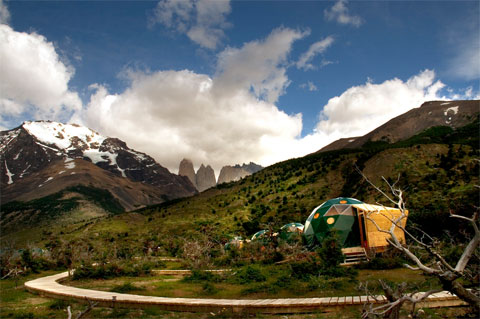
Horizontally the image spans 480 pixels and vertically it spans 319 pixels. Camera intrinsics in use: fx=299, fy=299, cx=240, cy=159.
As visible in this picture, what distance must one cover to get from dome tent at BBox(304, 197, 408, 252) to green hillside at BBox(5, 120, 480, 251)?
387 centimetres

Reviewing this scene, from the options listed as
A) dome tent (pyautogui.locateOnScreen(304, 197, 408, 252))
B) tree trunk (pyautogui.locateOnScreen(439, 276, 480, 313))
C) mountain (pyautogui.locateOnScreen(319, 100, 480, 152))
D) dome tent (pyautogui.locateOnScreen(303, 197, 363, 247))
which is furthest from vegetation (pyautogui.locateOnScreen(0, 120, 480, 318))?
mountain (pyautogui.locateOnScreen(319, 100, 480, 152))

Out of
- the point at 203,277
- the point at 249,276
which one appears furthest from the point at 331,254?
the point at 203,277

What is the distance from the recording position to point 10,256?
3044 cm

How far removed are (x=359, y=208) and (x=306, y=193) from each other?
135 ft

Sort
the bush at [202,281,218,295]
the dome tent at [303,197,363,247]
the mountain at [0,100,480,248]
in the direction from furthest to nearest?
the mountain at [0,100,480,248] → the dome tent at [303,197,363,247] → the bush at [202,281,218,295]

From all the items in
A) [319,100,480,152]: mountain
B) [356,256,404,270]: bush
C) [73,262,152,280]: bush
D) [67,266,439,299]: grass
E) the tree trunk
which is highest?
[319,100,480,152]: mountain

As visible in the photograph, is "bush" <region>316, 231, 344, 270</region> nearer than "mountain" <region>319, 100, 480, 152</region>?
Yes

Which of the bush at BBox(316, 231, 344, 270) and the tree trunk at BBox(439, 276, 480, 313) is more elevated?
the tree trunk at BBox(439, 276, 480, 313)

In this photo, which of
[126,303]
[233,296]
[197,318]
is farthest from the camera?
[233,296]

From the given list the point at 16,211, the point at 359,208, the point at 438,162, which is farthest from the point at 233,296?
the point at 16,211

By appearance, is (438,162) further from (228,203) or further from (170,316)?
(170,316)

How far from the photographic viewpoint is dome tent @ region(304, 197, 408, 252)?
25.1 metres

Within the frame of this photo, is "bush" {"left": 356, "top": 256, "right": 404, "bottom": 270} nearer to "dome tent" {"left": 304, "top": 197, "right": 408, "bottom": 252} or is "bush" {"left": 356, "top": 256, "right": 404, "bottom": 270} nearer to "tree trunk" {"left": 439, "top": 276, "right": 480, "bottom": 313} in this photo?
"dome tent" {"left": 304, "top": 197, "right": 408, "bottom": 252}

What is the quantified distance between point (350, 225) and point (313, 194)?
39434 mm
